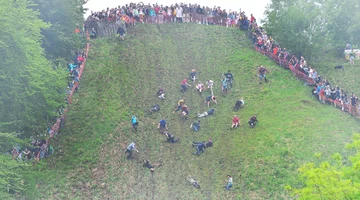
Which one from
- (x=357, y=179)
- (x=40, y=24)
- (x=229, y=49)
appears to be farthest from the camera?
(x=229, y=49)

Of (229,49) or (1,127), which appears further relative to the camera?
(229,49)

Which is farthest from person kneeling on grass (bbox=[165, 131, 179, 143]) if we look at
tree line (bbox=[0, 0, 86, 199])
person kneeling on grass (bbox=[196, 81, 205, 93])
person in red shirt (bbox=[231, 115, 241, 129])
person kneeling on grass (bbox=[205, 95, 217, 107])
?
person kneeling on grass (bbox=[196, 81, 205, 93])

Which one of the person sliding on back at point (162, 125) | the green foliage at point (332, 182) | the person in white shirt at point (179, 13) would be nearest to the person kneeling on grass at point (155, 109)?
the person sliding on back at point (162, 125)

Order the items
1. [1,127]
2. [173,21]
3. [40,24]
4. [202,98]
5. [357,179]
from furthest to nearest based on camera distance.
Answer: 1. [173,21]
2. [202,98]
3. [40,24]
4. [1,127]
5. [357,179]

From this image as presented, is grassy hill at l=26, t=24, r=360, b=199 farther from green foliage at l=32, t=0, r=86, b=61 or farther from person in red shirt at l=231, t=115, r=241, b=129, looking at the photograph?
green foliage at l=32, t=0, r=86, b=61

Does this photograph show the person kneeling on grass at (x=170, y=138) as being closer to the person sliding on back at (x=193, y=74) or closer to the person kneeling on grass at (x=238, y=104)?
the person kneeling on grass at (x=238, y=104)

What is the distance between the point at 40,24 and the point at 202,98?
15.2 meters

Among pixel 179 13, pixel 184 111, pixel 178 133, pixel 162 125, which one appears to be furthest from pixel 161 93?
pixel 179 13

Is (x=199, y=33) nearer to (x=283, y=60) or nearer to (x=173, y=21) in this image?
(x=173, y=21)

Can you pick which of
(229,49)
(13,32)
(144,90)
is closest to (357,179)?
(13,32)

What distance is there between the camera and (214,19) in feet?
189

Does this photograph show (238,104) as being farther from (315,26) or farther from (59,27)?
(315,26)

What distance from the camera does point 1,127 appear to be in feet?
101

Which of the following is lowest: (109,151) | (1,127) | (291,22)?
(109,151)
